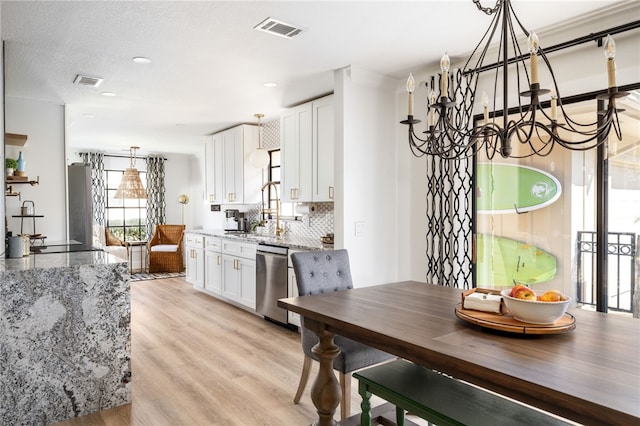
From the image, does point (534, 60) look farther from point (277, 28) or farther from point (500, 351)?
point (277, 28)

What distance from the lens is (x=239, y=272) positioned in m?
5.09

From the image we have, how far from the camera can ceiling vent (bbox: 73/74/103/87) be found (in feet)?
12.2

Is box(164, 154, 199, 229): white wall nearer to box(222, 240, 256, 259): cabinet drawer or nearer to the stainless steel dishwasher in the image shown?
box(222, 240, 256, 259): cabinet drawer

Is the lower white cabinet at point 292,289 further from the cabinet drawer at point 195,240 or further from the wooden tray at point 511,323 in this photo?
the wooden tray at point 511,323

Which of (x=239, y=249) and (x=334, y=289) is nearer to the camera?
(x=334, y=289)

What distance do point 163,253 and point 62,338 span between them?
5796mm

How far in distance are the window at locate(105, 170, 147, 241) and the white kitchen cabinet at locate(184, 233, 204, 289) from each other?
281cm

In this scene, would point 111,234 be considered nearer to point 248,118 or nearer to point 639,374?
point 248,118

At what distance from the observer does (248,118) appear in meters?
5.50

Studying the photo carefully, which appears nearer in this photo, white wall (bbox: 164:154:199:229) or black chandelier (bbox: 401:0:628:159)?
black chandelier (bbox: 401:0:628:159)

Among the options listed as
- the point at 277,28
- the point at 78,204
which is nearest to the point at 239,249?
the point at 78,204

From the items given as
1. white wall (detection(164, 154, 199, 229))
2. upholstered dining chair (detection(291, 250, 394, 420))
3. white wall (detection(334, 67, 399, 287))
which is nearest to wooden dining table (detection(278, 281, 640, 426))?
upholstered dining chair (detection(291, 250, 394, 420))

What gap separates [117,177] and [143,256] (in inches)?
70.7

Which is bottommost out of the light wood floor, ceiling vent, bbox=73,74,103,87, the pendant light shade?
the light wood floor
